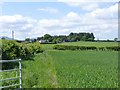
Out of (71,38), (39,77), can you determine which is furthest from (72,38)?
(39,77)

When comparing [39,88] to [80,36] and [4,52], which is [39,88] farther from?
[80,36]

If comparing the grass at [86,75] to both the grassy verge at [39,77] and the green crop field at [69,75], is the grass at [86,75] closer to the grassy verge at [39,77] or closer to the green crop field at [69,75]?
the green crop field at [69,75]

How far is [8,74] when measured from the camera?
1558 centimetres

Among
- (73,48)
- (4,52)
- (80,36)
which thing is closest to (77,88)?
(4,52)

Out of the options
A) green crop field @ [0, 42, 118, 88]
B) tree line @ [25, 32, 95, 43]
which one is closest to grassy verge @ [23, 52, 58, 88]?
green crop field @ [0, 42, 118, 88]

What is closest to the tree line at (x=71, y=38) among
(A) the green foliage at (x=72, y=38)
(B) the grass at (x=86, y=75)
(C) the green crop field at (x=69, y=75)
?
(A) the green foliage at (x=72, y=38)

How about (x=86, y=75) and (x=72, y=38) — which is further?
(x=72, y=38)

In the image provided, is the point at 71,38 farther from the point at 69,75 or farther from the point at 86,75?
the point at 69,75

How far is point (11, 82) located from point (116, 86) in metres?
4.18

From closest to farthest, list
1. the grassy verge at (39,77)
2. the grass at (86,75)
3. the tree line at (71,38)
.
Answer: the grassy verge at (39,77), the grass at (86,75), the tree line at (71,38)

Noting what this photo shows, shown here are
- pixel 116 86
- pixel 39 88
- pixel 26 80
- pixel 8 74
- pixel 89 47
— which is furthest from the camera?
pixel 89 47

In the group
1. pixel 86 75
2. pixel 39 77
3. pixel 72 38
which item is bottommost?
pixel 86 75

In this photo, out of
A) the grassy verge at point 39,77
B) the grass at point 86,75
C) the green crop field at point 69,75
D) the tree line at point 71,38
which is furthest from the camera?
the tree line at point 71,38

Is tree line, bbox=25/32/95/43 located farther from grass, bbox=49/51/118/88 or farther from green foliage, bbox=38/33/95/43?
grass, bbox=49/51/118/88
